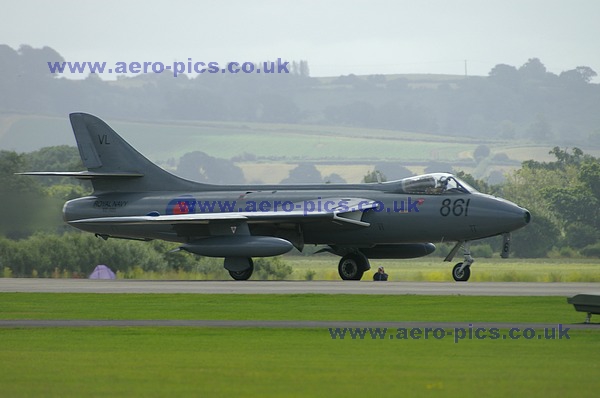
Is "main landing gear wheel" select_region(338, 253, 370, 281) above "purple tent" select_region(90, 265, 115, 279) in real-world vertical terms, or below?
above

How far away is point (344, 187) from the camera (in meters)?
36.7

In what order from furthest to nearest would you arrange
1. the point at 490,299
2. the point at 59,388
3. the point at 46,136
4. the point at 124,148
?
the point at 46,136 → the point at 124,148 → the point at 490,299 → the point at 59,388

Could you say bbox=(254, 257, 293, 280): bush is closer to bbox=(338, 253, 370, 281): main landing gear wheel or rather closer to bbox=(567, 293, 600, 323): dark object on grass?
bbox=(338, 253, 370, 281): main landing gear wheel

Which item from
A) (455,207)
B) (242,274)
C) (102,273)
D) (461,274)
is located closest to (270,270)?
(102,273)

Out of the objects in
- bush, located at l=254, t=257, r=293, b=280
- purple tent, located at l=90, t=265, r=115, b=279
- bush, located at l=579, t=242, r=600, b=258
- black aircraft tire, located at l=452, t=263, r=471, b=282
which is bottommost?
bush, located at l=579, t=242, r=600, b=258

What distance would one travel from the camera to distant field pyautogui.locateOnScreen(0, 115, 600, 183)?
135375mm

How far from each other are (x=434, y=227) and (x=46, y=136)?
105683 millimetres

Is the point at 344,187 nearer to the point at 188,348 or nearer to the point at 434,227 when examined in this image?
the point at 434,227

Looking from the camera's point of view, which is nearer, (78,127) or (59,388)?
(59,388)

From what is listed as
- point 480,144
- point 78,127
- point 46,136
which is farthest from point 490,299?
point 480,144

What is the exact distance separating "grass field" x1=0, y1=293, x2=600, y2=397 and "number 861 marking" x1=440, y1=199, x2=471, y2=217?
11618mm

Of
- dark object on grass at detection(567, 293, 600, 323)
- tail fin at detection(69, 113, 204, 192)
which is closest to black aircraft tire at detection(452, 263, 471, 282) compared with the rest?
tail fin at detection(69, 113, 204, 192)

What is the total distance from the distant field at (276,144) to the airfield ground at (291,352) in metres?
107

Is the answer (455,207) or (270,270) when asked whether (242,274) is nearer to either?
(455,207)
